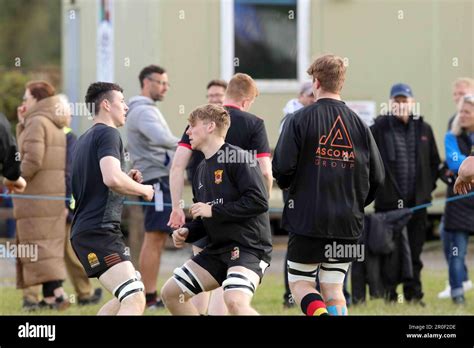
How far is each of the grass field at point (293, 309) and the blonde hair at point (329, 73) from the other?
10.2 ft

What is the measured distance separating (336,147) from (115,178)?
1.49 m

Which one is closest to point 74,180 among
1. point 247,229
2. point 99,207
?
point 99,207

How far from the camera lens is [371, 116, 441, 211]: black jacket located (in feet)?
39.4

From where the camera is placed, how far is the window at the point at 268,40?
1554 cm

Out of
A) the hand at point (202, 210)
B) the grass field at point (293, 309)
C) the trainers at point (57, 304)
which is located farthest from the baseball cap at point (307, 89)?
the hand at point (202, 210)

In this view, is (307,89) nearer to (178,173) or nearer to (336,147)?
(178,173)

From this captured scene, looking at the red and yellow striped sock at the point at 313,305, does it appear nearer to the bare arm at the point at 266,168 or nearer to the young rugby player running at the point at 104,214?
the young rugby player running at the point at 104,214

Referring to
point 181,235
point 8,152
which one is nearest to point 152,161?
point 8,152

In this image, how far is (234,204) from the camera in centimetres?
831

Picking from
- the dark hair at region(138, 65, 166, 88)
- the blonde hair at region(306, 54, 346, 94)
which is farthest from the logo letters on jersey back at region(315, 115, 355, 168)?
the dark hair at region(138, 65, 166, 88)

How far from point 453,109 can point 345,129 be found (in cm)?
763
